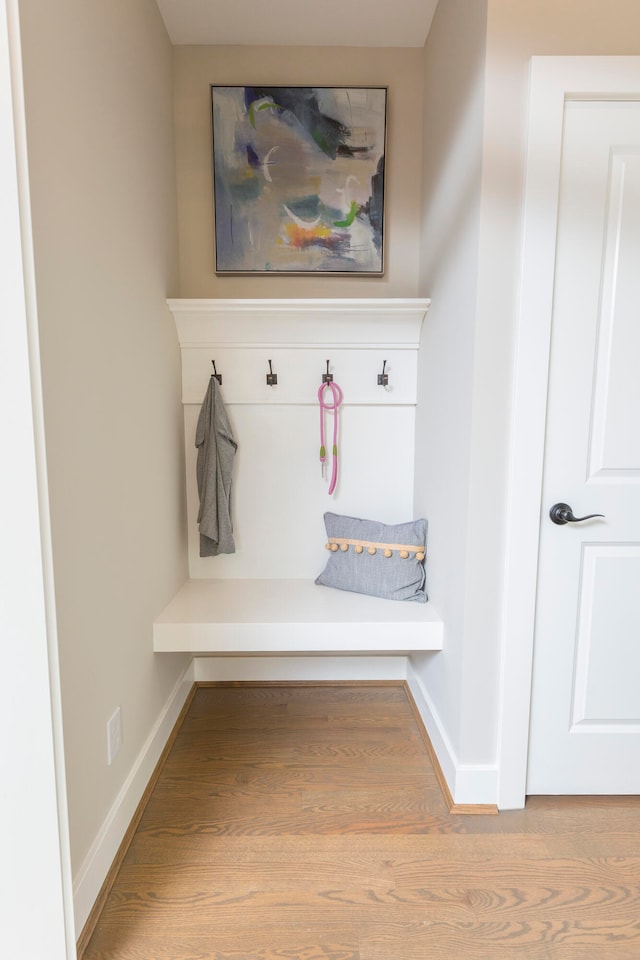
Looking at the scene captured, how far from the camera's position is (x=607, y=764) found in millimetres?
1711

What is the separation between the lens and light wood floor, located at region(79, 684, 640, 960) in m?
1.28

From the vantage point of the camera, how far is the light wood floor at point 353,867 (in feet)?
4.18

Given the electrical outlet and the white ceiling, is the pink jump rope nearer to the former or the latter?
the electrical outlet

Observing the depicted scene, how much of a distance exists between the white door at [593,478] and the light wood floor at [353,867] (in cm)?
24

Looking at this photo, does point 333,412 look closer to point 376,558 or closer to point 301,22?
point 376,558

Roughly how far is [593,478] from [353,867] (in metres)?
1.26

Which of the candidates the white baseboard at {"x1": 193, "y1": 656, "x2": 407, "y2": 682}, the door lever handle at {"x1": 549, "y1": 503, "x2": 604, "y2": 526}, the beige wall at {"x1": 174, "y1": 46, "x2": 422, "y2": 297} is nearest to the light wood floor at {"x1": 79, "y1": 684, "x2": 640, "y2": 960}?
the white baseboard at {"x1": 193, "y1": 656, "x2": 407, "y2": 682}

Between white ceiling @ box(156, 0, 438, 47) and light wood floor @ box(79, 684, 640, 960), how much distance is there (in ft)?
8.49

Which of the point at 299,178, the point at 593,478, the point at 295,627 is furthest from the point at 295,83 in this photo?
the point at 295,627

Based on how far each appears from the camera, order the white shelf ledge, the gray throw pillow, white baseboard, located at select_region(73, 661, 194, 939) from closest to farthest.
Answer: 1. white baseboard, located at select_region(73, 661, 194, 939)
2. the white shelf ledge
3. the gray throw pillow

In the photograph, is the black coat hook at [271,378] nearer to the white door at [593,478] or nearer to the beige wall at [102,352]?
the beige wall at [102,352]

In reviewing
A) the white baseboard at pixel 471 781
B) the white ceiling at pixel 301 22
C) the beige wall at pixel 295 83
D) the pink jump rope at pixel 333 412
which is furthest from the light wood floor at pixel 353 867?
the white ceiling at pixel 301 22

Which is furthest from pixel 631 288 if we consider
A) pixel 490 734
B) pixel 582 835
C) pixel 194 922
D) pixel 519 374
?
pixel 194 922

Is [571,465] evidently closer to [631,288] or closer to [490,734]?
[631,288]
